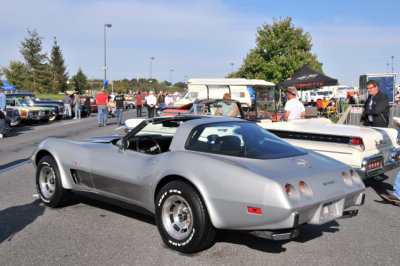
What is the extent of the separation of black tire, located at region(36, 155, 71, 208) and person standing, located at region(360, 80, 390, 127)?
5.75 meters

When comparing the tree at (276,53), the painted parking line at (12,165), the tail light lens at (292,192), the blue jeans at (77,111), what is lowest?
the painted parking line at (12,165)

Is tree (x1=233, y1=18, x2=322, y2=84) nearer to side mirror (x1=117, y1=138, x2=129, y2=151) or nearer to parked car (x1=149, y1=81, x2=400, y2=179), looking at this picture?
parked car (x1=149, y1=81, x2=400, y2=179)

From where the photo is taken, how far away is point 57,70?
89.1 m

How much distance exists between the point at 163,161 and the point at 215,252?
3.28ft

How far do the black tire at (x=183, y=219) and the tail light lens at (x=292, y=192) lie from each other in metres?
0.74

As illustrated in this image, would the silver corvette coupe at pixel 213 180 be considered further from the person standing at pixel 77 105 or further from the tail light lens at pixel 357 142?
the person standing at pixel 77 105

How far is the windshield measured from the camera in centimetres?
393

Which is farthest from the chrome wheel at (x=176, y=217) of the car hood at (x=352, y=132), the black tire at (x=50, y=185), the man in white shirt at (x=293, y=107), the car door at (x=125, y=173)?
the man in white shirt at (x=293, y=107)

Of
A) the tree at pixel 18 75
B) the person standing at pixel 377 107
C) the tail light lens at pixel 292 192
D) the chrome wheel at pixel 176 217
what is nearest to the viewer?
the tail light lens at pixel 292 192

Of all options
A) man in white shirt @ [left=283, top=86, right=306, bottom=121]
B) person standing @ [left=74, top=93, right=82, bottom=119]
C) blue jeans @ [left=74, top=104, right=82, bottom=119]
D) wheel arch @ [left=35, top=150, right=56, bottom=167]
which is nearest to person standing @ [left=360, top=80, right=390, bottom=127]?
man in white shirt @ [left=283, top=86, right=306, bottom=121]

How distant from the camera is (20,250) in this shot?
3777mm

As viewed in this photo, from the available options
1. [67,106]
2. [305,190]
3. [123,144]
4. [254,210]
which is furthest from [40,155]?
[67,106]

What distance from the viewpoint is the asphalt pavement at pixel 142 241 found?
Answer: 3561 mm

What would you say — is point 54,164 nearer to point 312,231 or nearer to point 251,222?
point 251,222
